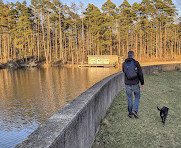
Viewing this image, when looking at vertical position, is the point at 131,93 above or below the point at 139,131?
above

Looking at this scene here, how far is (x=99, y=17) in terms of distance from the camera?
194ft

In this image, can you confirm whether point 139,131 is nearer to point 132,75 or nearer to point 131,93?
point 131,93

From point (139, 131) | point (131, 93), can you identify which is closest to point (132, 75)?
point (131, 93)

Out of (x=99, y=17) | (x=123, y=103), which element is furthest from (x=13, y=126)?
(x=99, y=17)

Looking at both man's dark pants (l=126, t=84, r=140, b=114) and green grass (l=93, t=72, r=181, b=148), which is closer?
green grass (l=93, t=72, r=181, b=148)

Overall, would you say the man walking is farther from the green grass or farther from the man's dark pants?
the green grass

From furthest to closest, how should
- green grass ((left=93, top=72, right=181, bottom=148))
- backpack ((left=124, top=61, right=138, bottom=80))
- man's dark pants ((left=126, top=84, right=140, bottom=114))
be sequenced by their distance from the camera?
1. man's dark pants ((left=126, top=84, right=140, bottom=114))
2. backpack ((left=124, top=61, right=138, bottom=80))
3. green grass ((left=93, top=72, right=181, bottom=148))

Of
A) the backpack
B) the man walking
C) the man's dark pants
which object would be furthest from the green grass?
the backpack

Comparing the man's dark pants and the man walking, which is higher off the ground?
the man walking

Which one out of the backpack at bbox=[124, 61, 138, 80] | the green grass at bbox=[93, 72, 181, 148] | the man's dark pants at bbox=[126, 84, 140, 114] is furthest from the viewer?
the man's dark pants at bbox=[126, 84, 140, 114]

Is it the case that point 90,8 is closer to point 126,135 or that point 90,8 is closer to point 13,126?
point 13,126

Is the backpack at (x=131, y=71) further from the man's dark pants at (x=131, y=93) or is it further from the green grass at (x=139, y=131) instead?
the green grass at (x=139, y=131)

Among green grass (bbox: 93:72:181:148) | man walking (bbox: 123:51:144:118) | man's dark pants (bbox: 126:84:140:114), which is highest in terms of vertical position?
man walking (bbox: 123:51:144:118)

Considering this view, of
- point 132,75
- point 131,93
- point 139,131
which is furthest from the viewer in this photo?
point 131,93
